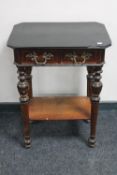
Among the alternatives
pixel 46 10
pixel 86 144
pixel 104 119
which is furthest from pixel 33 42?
pixel 104 119

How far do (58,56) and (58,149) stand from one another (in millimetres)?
607

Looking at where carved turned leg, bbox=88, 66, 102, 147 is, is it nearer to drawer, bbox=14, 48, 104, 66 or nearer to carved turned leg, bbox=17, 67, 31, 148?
drawer, bbox=14, 48, 104, 66

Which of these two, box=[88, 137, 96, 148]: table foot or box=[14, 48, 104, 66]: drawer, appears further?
box=[88, 137, 96, 148]: table foot

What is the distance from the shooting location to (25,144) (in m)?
1.80

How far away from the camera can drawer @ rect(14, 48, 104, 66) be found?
1483 millimetres

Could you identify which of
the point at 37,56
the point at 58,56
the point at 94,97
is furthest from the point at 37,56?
the point at 94,97

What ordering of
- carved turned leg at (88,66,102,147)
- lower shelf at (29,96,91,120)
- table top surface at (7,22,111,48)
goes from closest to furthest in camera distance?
table top surface at (7,22,111,48)
carved turned leg at (88,66,102,147)
lower shelf at (29,96,91,120)

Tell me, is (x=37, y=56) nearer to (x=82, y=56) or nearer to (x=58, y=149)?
(x=82, y=56)

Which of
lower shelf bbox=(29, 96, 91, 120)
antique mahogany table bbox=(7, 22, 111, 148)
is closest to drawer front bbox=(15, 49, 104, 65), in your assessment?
antique mahogany table bbox=(7, 22, 111, 148)

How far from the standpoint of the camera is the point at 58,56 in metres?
1.50

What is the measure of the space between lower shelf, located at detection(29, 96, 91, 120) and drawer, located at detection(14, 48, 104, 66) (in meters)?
0.39

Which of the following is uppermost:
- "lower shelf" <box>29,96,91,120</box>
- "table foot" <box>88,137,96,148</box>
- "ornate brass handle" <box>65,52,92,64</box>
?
"ornate brass handle" <box>65,52,92,64</box>

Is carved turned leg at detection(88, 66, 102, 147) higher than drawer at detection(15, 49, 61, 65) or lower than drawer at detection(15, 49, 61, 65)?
lower

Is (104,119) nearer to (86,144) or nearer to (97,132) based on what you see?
(97,132)
